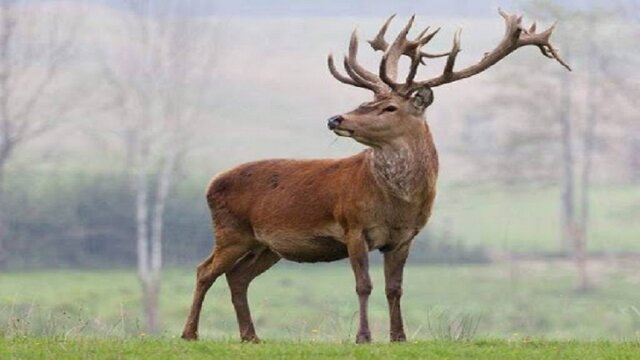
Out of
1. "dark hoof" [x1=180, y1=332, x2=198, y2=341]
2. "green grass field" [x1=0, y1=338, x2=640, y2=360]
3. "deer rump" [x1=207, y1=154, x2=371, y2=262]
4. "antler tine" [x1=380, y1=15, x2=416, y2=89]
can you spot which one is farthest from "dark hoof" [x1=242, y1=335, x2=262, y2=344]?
"antler tine" [x1=380, y1=15, x2=416, y2=89]

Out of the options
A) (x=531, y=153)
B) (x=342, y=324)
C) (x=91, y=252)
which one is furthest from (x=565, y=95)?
(x=342, y=324)

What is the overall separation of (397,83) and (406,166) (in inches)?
31.4

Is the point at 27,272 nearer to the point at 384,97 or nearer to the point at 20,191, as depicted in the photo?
the point at 20,191

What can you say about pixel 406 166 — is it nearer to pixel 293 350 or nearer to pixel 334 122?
pixel 334 122

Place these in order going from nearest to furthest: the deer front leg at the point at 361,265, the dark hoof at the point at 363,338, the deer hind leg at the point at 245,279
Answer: the dark hoof at the point at 363,338, the deer front leg at the point at 361,265, the deer hind leg at the point at 245,279

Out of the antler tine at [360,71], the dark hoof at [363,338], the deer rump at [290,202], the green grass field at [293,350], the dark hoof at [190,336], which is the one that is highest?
the antler tine at [360,71]

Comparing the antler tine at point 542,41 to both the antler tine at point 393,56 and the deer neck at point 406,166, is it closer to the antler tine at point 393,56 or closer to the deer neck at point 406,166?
the antler tine at point 393,56

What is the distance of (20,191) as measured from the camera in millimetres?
46594

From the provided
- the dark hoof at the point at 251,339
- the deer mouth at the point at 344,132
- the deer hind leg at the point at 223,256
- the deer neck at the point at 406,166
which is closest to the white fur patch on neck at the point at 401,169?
the deer neck at the point at 406,166

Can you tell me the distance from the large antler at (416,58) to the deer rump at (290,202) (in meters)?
0.76

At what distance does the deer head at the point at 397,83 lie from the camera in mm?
17172

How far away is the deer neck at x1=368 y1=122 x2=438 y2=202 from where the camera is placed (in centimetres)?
1706

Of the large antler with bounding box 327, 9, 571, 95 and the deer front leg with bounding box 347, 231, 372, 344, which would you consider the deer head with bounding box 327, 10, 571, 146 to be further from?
the deer front leg with bounding box 347, 231, 372, 344

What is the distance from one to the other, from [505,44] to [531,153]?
32879mm
